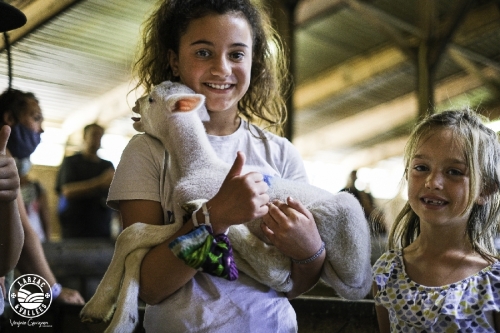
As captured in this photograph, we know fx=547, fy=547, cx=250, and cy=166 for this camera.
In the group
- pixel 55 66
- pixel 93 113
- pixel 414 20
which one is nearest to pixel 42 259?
pixel 55 66

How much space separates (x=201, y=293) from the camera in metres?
0.92

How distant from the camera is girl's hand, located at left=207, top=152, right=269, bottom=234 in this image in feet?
2.68

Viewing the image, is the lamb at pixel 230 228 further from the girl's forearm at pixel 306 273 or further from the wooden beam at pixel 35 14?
the wooden beam at pixel 35 14

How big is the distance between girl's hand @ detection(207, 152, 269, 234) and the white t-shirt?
13cm

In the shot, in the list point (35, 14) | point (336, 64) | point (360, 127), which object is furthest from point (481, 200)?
point (360, 127)

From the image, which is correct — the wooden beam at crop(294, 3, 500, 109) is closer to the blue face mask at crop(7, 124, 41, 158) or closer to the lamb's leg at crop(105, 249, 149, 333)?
the blue face mask at crop(7, 124, 41, 158)

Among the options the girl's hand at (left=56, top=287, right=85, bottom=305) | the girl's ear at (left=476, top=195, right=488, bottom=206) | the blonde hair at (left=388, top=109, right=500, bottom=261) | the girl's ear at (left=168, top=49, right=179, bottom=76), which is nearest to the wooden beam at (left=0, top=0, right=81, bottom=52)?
the girl's ear at (left=168, top=49, right=179, bottom=76)

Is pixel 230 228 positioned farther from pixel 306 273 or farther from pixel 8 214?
pixel 8 214

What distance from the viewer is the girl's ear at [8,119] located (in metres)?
1.25

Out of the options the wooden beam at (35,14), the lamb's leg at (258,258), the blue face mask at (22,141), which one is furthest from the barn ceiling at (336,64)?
the lamb's leg at (258,258)

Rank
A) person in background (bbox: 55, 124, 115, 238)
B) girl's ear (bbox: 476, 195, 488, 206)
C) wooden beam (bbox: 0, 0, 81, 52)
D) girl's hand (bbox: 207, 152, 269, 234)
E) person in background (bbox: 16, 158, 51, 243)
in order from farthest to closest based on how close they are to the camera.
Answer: person in background (bbox: 55, 124, 115, 238)
wooden beam (bbox: 0, 0, 81, 52)
person in background (bbox: 16, 158, 51, 243)
girl's ear (bbox: 476, 195, 488, 206)
girl's hand (bbox: 207, 152, 269, 234)

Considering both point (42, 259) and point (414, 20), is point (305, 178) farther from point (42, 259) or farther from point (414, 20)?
point (414, 20)

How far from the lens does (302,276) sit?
0.96 meters

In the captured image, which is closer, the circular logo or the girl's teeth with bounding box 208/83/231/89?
the girl's teeth with bounding box 208/83/231/89
